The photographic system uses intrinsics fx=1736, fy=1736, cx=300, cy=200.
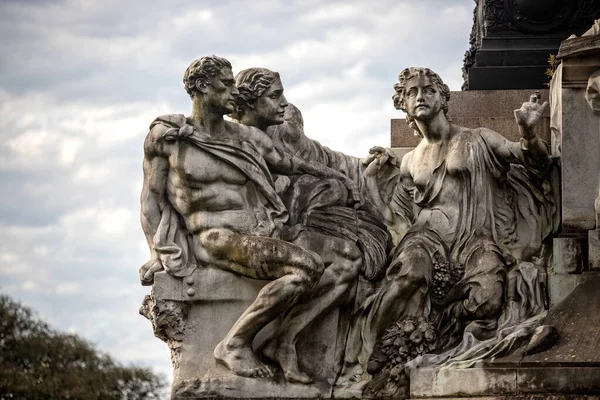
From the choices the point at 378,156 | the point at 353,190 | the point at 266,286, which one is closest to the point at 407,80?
the point at 378,156

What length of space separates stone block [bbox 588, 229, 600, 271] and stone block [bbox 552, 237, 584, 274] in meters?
0.19

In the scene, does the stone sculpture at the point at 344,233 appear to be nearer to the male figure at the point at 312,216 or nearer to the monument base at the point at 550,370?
the male figure at the point at 312,216

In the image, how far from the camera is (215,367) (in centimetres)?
1872

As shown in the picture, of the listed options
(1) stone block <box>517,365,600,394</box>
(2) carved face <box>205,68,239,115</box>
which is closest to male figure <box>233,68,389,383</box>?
(2) carved face <box>205,68,239,115</box>

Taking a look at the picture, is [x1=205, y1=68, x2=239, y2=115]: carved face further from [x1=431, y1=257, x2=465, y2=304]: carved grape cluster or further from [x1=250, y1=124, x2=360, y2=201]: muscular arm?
[x1=431, y1=257, x2=465, y2=304]: carved grape cluster

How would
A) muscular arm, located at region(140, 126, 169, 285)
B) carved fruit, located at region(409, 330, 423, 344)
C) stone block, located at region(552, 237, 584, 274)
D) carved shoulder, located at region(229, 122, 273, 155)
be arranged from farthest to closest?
carved shoulder, located at region(229, 122, 273, 155) → muscular arm, located at region(140, 126, 169, 285) → stone block, located at region(552, 237, 584, 274) → carved fruit, located at region(409, 330, 423, 344)

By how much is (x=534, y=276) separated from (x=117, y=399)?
2434cm

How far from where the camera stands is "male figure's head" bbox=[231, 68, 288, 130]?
19641 mm

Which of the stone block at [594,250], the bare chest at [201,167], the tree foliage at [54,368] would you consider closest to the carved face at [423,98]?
the bare chest at [201,167]

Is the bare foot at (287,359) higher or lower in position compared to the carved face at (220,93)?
lower

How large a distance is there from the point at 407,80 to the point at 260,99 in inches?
66.0

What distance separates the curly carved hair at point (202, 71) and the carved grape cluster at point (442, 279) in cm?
320

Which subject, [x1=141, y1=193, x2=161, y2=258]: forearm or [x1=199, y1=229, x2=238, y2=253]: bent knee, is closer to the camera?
[x1=199, y1=229, x2=238, y2=253]: bent knee

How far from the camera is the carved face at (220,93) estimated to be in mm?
19203
